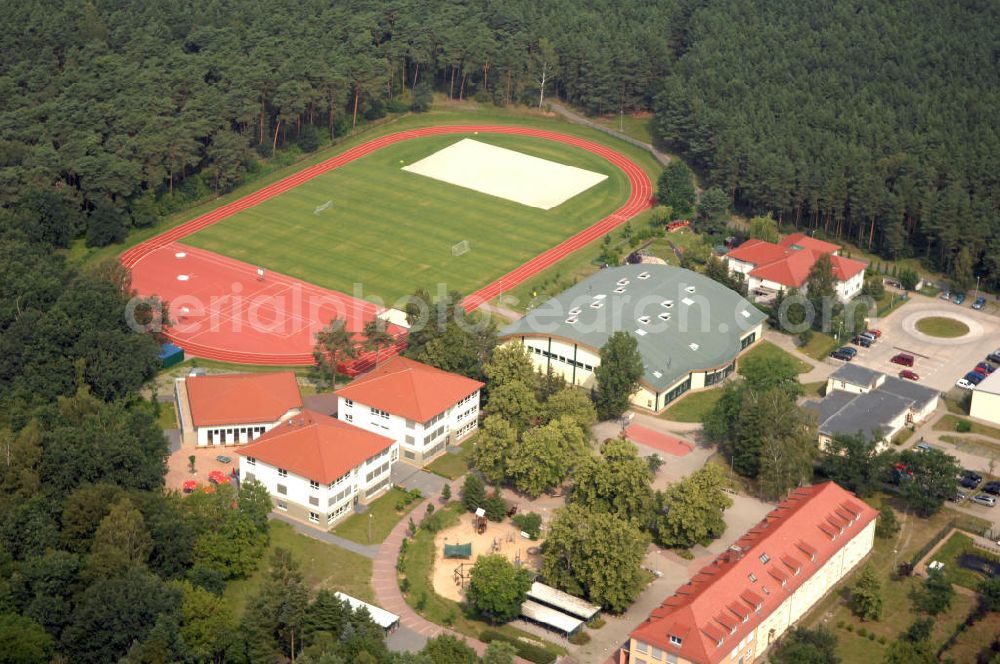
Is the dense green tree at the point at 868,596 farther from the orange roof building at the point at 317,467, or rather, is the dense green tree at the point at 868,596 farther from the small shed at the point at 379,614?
the orange roof building at the point at 317,467

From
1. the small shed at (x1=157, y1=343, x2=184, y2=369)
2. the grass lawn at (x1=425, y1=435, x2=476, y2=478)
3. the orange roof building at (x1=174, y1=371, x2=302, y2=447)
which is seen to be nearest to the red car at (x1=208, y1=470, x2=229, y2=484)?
the orange roof building at (x1=174, y1=371, x2=302, y2=447)

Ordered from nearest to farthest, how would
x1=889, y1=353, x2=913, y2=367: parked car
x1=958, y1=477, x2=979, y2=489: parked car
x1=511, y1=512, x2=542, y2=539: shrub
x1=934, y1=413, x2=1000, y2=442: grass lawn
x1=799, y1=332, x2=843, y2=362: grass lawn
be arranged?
x1=511, y1=512, x2=542, y2=539: shrub
x1=958, y1=477, x2=979, y2=489: parked car
x1=934, y1=413, x2=1000, y2=442: grass lawn
x1=889, y1=353, x2=913, y2=367: parked car
x1=799, y1=332, x2=843, y2=362: grass lawn

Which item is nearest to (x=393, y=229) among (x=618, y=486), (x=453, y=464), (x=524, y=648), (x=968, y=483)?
(x=453, y=464)

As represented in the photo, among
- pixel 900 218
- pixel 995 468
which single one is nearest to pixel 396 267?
pixel 900 218

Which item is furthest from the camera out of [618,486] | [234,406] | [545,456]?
[234,406]

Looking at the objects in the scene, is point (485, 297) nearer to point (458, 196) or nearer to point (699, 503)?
point (458, 196)

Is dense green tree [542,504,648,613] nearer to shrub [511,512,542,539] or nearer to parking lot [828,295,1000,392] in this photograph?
shrub [511,512,542,539]

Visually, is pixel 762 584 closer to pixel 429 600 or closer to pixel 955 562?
pixel 955 562
